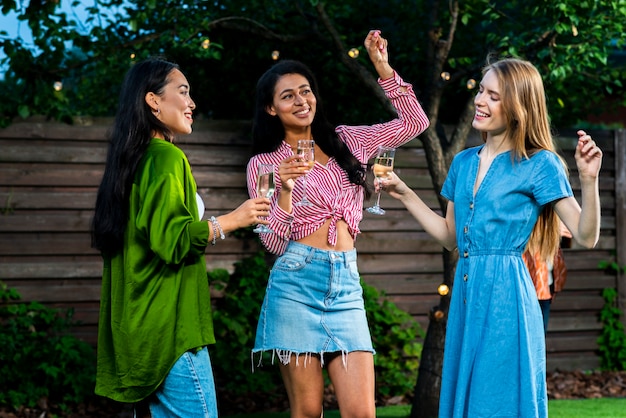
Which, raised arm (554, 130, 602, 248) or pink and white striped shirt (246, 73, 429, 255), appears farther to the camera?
pink and white striped shirt (246, 73, 429, 255)

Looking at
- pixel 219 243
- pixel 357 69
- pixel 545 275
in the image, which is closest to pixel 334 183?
pixel 357 69

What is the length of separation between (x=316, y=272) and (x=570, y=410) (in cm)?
351

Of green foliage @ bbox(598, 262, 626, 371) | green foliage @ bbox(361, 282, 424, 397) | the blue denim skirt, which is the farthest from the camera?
green foliage @ bbox(598, 262, 626, 371)

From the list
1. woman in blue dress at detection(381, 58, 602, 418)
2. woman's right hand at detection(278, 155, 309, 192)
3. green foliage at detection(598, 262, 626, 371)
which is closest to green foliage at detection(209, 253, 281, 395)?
green foliage at detection(598, 262, 626, 371)

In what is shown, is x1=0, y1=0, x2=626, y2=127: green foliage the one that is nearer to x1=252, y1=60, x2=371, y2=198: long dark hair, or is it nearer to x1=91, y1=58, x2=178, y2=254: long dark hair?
x1=252, y1=60, x2=371, y2=198: long dark hair

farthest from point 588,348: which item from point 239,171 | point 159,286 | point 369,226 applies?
point 159,286

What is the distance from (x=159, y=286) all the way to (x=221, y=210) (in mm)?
3989

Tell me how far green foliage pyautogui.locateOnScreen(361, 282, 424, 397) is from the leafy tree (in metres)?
1.10

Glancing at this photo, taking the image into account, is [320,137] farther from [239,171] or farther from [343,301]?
[239,171]

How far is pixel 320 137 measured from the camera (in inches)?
161

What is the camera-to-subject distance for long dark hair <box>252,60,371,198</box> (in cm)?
407

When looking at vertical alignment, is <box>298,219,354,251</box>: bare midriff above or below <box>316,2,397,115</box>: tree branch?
below

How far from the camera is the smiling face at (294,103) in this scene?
158 inches

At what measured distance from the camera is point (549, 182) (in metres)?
3.22
